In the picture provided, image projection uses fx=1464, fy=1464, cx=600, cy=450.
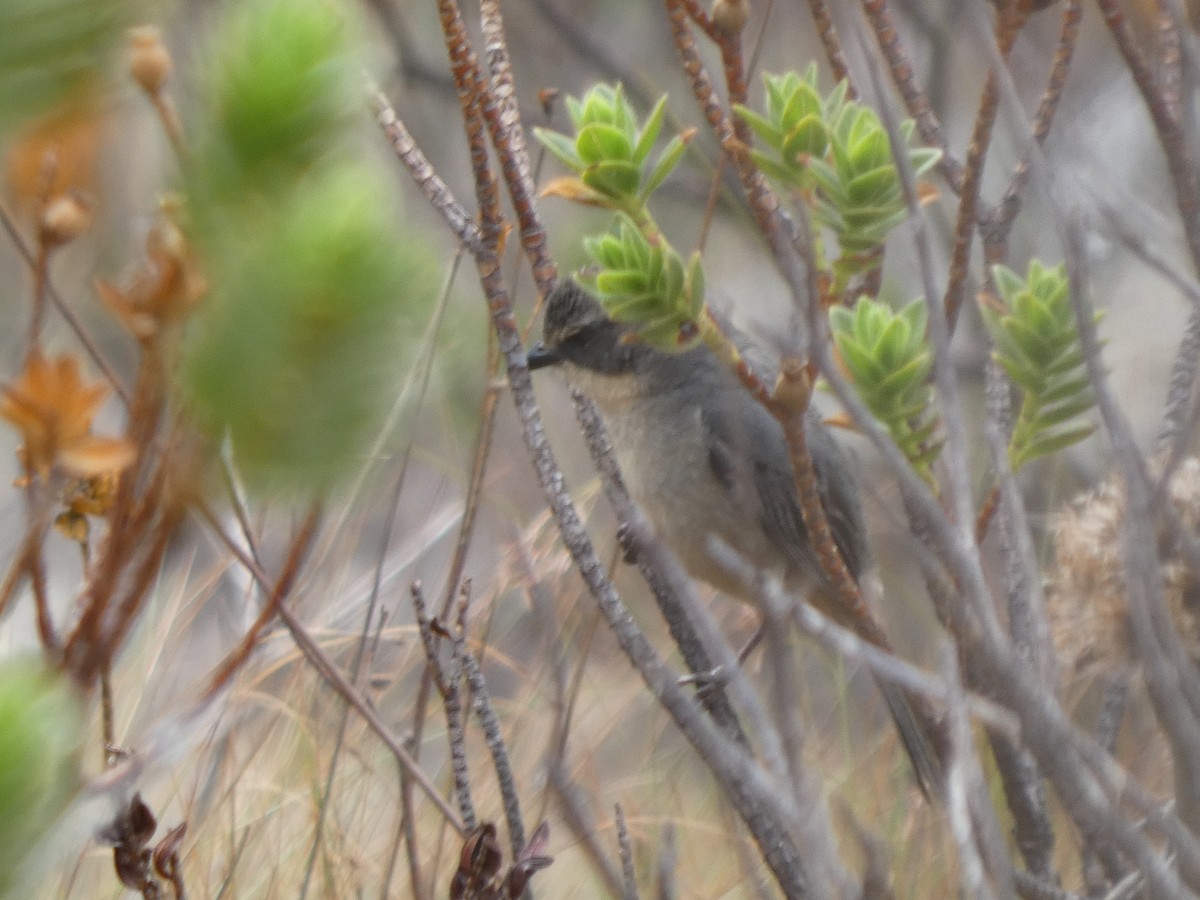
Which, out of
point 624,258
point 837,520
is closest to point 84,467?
point 624,258

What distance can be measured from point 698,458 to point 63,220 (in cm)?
303

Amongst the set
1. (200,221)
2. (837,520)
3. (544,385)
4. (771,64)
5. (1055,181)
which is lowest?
(837,520)

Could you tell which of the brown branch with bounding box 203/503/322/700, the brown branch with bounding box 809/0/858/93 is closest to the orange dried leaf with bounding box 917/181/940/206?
the brown branch with bounding box 809/0/858/93

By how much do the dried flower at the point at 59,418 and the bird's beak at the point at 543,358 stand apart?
296 cm

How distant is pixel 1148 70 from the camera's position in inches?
86.4

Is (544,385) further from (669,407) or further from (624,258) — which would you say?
(624,258)

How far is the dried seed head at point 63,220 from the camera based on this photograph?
50.8 inches

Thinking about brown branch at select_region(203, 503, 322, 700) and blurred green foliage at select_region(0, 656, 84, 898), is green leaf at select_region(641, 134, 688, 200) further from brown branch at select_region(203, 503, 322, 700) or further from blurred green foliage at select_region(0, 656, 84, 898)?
blurred green foliage at select_region(0, 656, 84, 898)

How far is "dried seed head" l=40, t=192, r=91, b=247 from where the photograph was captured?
1.29 meters

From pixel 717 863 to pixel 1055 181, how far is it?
2.66 m

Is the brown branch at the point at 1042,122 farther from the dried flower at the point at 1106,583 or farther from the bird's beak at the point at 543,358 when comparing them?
the bird's beak at the point at 543,358

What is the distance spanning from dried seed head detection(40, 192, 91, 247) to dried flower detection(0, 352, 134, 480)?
→ 0.13 metres

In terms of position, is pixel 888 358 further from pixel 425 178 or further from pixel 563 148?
pixel 425 178

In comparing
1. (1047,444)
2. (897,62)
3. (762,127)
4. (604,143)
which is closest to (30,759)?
(604,143)
